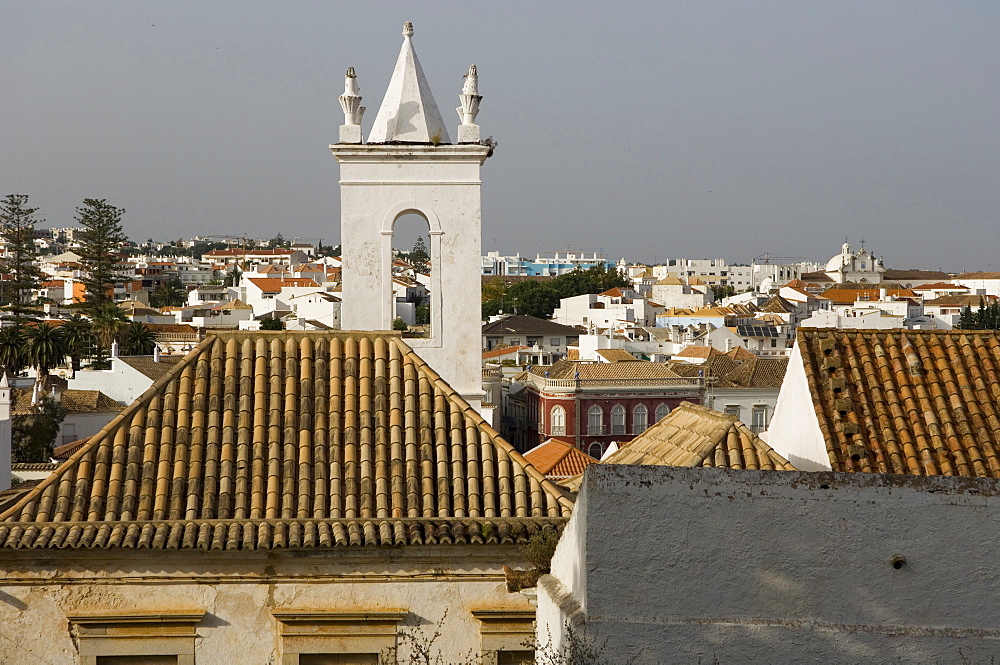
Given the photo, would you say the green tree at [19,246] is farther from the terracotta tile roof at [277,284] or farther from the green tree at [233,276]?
the green tree at [233,276]

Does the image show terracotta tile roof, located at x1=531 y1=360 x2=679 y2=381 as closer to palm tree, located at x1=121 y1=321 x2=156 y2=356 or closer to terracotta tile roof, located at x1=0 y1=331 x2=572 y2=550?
palm tree, located at x1=121 y1=321 x2=156 y2=356

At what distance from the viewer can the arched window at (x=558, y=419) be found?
5700cm

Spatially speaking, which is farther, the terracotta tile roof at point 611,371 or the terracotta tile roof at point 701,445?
the terracotta tile roof at point 611,371

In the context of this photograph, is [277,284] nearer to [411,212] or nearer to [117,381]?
[117,381]

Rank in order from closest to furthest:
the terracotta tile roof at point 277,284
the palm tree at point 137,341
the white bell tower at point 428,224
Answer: the white bell tower at point 428,224
the palm tree at point 137,341
the terracotta tile roof at point 277,284

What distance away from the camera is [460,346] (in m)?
11.2

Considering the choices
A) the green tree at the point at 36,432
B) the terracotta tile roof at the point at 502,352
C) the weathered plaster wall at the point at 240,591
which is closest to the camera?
the weathered plaster wall at the point at 240,591

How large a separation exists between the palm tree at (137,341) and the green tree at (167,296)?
42.0m

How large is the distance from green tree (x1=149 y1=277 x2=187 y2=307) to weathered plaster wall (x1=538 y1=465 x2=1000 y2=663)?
116800 mm

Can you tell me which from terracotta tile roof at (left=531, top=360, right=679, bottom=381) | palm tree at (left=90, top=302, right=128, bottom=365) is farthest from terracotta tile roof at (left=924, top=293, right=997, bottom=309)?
palm tree at (left=90, top=302, right=128, bottom=365)

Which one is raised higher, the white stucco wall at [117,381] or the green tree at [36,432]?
the white stucco wall at [117,381]

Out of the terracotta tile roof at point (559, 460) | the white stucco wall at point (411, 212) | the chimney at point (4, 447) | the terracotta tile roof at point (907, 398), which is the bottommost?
the terracotta tile roof at point (559, 460)

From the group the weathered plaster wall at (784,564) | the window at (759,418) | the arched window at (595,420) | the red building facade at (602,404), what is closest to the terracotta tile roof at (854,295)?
the red building facade at (602,404)

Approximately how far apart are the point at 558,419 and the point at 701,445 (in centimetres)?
4753
